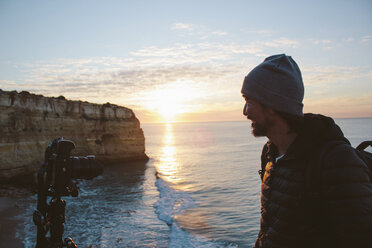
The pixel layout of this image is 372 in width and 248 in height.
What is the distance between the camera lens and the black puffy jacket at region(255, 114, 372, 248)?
1.23m

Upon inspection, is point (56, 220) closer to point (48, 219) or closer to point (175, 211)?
point (48, 219)

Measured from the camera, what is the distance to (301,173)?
1.45 m

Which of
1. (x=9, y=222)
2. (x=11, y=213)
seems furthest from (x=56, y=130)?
(x=9, y=222)

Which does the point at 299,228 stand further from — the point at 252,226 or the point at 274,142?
the point at 252,226

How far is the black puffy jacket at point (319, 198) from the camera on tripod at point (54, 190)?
1.80 metres

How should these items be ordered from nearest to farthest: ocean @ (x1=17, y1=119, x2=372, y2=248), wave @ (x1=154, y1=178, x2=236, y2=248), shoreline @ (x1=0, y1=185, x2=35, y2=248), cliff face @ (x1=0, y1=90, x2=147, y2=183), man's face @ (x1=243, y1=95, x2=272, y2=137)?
man's face @ (x1=243, y1=95, x2=272, y2=137), shoreline @ (x1=0, y1=185, x2=35, y2=248), wave @ (x1=154, y1=178, x2=236, y2=248), ocean @ (x1=17, y1=119, x2=372, y2=248), cliff face @ (x1=0, y1=90, x2=147, y2=183)

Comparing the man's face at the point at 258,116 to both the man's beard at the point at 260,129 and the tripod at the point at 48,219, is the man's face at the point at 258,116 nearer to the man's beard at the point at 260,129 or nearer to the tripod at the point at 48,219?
the man's beard at the point at 260,129

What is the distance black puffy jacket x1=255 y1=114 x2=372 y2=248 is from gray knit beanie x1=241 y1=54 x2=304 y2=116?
6.1 inches

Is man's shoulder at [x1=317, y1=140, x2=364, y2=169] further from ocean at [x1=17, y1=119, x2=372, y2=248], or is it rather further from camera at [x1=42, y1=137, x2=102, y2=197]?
ocean at [x1=17, y1=119, x2=372, y2=248]

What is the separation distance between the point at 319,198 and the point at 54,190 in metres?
2.27

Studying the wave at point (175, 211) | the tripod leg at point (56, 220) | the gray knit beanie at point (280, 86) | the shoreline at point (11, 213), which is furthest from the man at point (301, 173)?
the shoreline at point (11, 213)

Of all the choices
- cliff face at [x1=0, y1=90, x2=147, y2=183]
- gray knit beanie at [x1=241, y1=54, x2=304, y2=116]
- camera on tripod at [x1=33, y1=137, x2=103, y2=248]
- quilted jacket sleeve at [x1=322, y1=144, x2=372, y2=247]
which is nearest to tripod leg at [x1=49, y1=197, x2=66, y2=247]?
camera on tripod at [x1=33, y1=137, x2=103, y2=248]

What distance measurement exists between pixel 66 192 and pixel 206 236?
645cm

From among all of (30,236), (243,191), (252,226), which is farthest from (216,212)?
(30,236)
